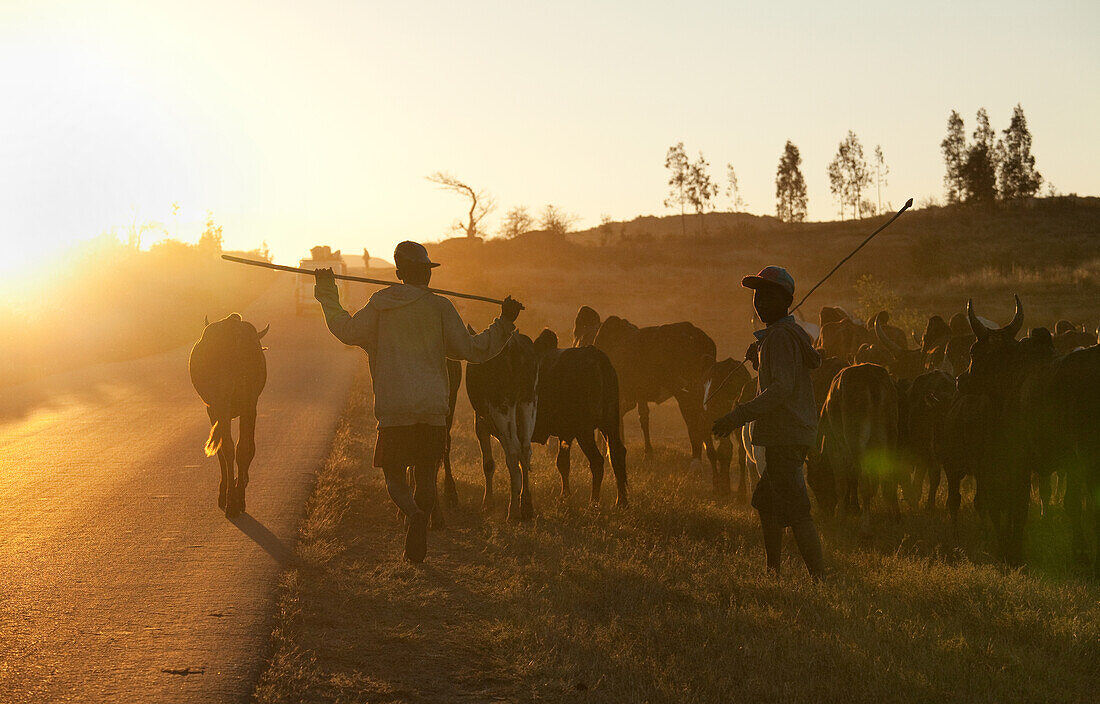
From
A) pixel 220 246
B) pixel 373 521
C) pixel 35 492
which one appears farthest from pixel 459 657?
pixel 220 246

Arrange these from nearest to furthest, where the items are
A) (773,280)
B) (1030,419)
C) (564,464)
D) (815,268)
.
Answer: (773,280)
(1030,419)
(564,464)
(815,268)

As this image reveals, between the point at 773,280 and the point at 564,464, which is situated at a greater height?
the point at 773,280

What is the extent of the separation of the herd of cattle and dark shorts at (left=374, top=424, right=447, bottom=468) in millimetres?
2359

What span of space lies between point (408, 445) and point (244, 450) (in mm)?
3561

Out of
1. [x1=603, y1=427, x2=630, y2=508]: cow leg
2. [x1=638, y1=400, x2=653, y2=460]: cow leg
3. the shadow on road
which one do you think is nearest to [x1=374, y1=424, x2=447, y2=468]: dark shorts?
the shadow on road

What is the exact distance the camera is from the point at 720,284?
65.6 m

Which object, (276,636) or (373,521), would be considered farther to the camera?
(373,521)

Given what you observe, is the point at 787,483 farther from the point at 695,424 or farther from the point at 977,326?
the point at 695,424

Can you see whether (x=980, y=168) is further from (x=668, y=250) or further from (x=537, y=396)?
(x=537, y=396)

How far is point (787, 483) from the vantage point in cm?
791

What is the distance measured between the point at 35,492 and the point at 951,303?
142 ft

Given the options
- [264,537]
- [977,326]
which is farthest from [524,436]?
[977,326]

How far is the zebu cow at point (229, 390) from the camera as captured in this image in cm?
1064

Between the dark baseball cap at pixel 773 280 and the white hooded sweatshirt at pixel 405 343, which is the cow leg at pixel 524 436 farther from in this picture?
the dark baseball cap at pixel 773 280
